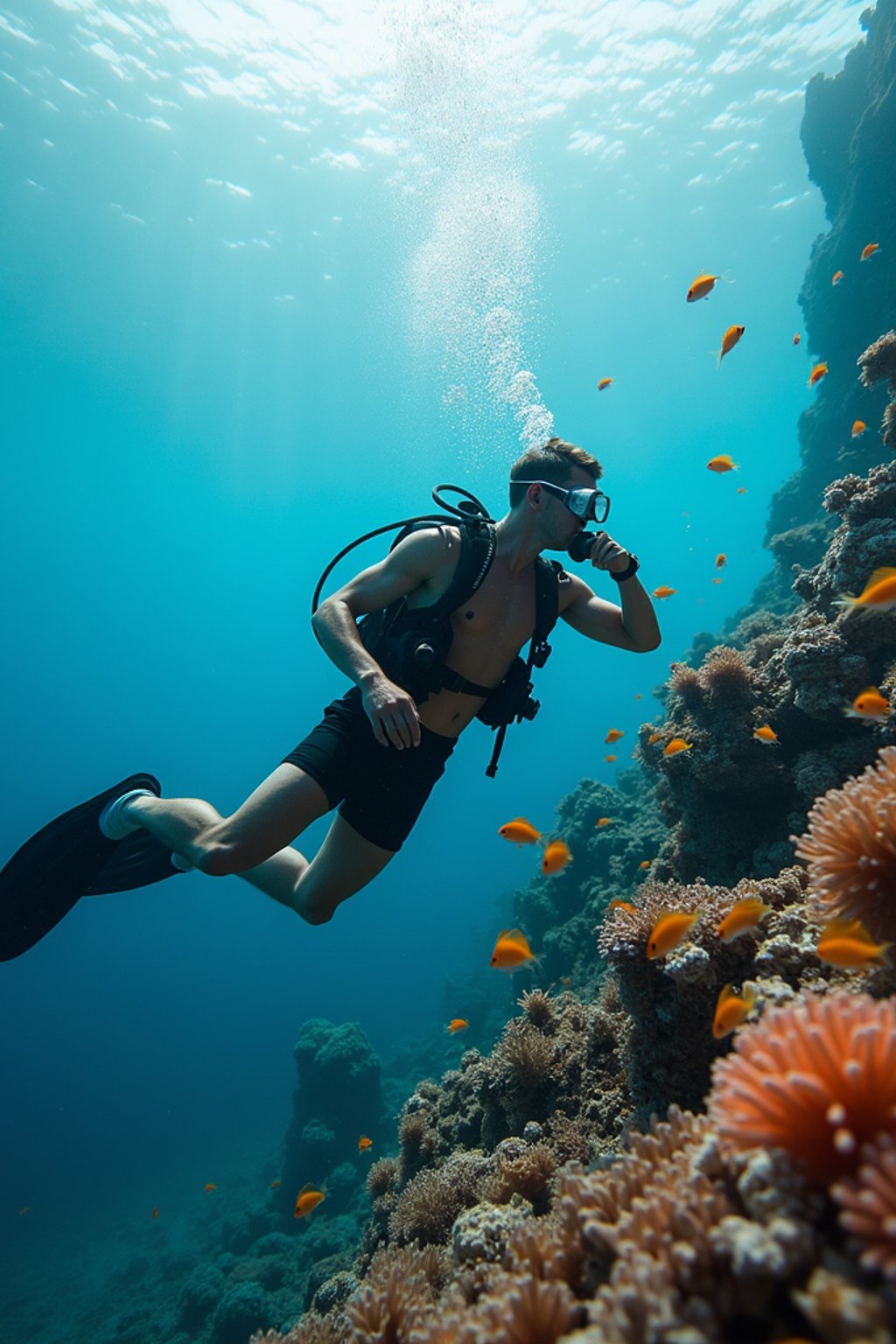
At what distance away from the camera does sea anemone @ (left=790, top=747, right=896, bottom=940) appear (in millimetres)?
1878

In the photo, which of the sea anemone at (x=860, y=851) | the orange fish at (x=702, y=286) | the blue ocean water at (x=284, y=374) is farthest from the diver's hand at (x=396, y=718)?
the blue ocean water at (x=284, y=374)

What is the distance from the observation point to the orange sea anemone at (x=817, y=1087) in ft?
3.70

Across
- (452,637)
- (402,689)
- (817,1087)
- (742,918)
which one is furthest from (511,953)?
(817,1087)

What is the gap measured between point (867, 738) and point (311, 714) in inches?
4324

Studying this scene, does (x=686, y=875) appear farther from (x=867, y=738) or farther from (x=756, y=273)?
(x=756, y=273)

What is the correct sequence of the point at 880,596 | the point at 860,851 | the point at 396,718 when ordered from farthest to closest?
the point at 396,718 < the point at 880,596 < the point at 860,851

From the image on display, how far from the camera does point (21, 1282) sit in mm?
21094

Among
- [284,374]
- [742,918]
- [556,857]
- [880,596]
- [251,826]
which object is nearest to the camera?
[742,918]

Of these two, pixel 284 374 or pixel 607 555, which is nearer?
pixel 607 555

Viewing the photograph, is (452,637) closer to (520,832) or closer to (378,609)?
(378,609)

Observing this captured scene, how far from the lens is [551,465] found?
4.36m

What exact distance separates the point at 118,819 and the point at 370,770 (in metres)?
2.34

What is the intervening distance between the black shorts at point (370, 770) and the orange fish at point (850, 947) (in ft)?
9.03

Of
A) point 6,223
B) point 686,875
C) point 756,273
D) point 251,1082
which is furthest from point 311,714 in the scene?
point 686,875
